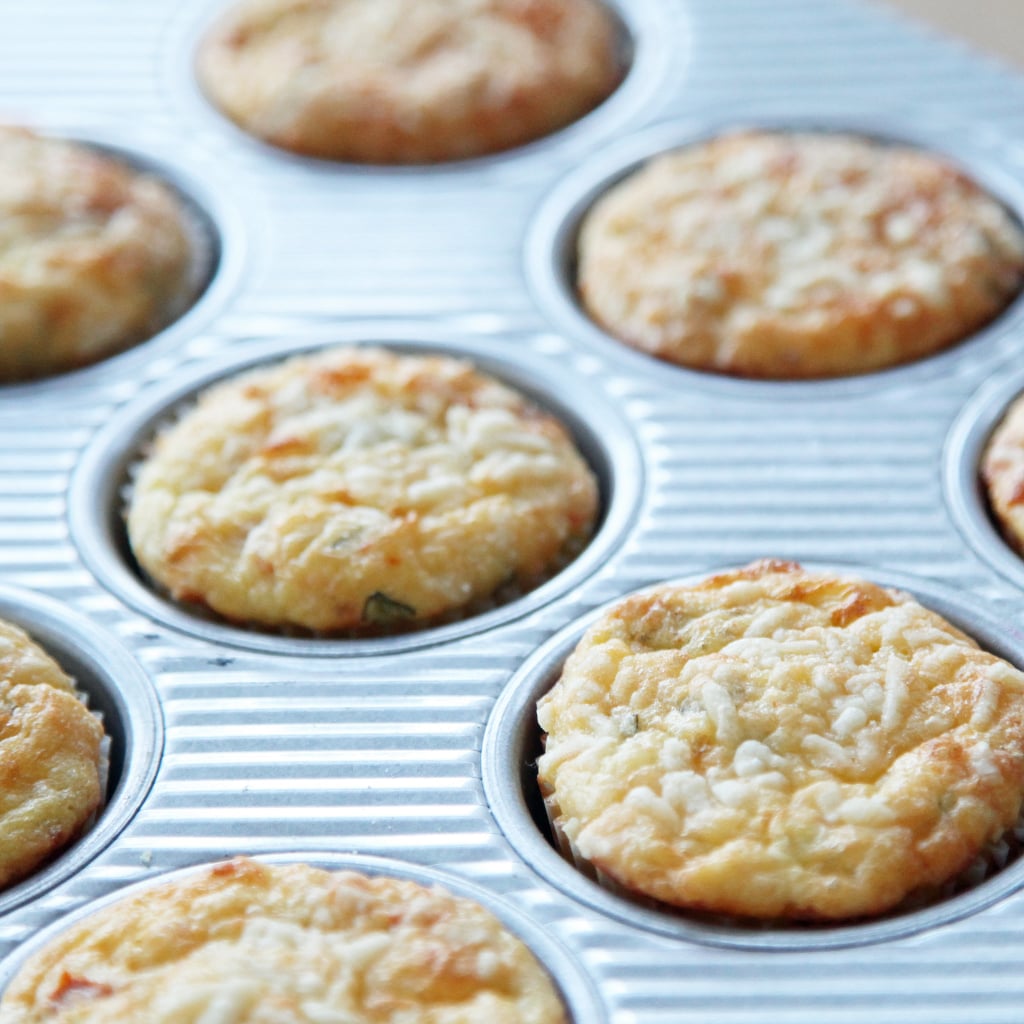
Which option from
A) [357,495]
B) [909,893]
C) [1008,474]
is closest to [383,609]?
[357,495]

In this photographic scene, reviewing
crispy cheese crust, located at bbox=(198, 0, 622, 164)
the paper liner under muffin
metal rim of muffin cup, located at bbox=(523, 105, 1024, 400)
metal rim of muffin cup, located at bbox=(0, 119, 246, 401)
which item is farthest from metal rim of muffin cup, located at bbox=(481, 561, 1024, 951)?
crispy cheese crust, located at bbox=(198, 0, 622, 164)

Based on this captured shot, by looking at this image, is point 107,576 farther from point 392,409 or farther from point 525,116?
point 525,116

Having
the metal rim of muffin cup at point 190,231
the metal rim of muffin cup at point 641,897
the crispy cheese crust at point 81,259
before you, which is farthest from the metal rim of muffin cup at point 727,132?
the crispy cheese crust at point 81,259

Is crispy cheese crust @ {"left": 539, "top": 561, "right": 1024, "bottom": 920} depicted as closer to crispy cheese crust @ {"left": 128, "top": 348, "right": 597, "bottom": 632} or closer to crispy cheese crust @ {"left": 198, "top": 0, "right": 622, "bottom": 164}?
crispy cheese crust @ {"left": 128, "top": 348, "right": 597, "bottom": 632}

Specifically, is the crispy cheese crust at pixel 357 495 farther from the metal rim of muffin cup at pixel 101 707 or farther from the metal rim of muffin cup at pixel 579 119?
the metal rim of muffin cup at pixel 579 119

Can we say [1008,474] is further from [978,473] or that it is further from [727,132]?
[727,132]

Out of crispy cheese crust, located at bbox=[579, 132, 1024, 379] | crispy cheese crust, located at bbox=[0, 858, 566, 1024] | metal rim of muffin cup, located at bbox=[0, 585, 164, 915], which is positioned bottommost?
metal rim of muffin cup, located at bbox=[0, 585, 164, 915]
